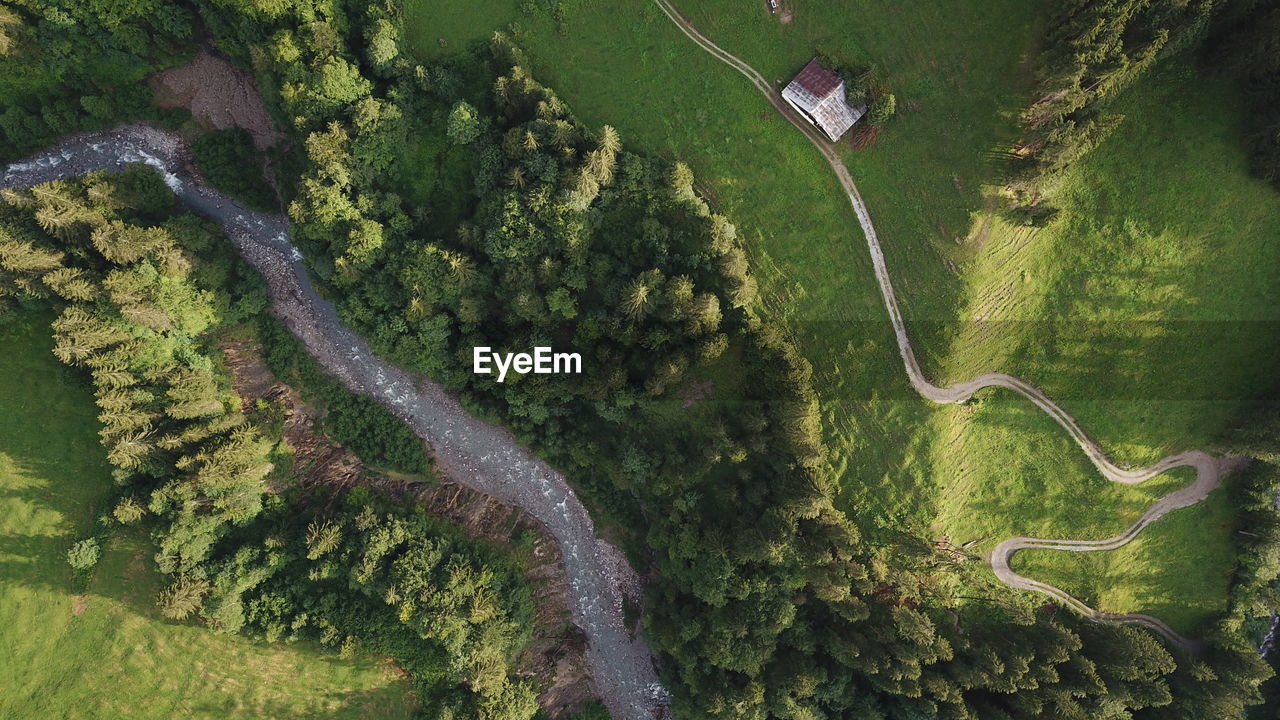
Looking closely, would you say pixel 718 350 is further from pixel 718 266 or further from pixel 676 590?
pixel 676 590

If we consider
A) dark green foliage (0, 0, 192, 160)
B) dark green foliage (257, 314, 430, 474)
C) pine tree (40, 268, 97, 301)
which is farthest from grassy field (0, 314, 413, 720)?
dark green foliage (0, 0, 192, 160)

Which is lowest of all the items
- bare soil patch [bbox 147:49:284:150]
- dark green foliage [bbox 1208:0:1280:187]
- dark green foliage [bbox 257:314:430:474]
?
dark green foliage [bbox 257:314:430:474]

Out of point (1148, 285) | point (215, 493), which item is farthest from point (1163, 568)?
point (215, 493)

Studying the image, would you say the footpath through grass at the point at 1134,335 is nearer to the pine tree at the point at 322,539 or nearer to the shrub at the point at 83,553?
the pine tree at the point at 322,539

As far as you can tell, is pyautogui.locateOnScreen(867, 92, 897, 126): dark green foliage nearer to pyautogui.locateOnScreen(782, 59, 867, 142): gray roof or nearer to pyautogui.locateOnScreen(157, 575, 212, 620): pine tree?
pyautogui.locateOnScreen(782, 59, 867, 142): gray roof

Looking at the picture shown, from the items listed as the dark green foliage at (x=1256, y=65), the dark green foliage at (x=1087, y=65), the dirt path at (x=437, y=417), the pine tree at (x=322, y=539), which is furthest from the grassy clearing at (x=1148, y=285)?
the pine tree at (x=322, y=539)

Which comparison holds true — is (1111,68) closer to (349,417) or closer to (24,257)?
(349,417)

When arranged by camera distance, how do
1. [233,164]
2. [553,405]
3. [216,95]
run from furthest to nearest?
[216,95], [233,164], [553,405]
